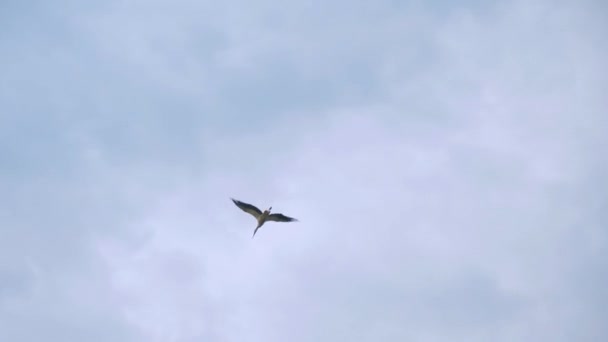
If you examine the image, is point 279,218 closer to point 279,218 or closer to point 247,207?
point 279,218

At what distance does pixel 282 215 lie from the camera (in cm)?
6950

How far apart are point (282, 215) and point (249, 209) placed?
3131mm

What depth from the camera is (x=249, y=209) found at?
229 feet

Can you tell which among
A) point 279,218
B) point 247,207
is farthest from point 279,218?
point 247,207
